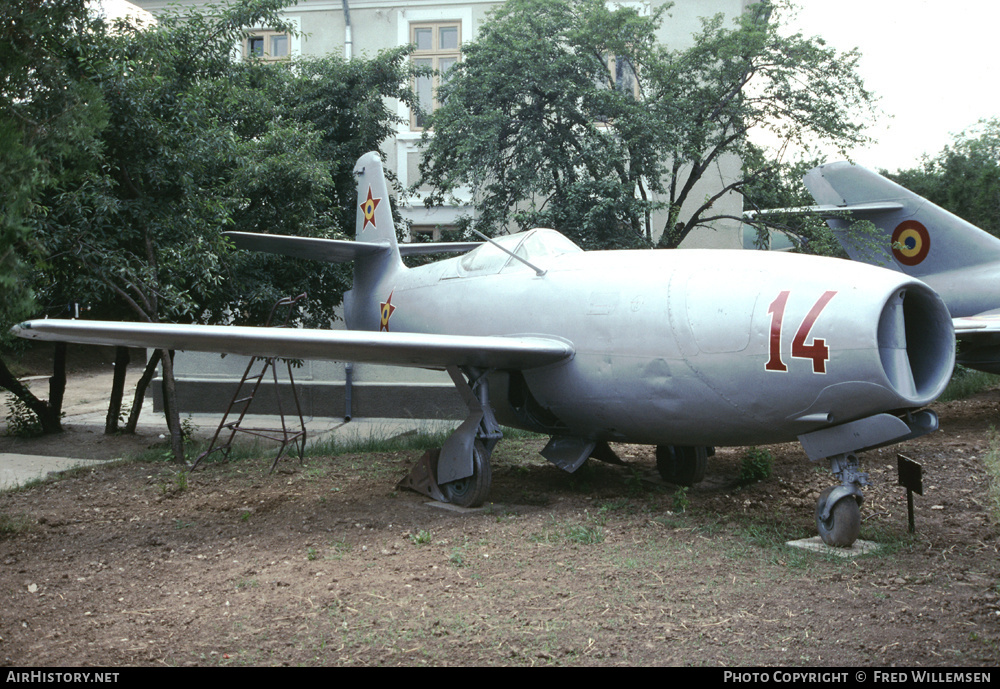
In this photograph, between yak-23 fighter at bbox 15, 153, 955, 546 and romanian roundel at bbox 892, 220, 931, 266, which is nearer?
yak-23 fighter at bbox 15, 153, 955, 546

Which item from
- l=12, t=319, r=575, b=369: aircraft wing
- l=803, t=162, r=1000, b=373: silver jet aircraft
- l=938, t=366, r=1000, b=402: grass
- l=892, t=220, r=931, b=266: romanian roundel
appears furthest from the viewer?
l=938, t=366, r=1000, b=402: grass

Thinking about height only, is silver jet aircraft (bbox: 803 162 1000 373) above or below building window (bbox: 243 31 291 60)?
below

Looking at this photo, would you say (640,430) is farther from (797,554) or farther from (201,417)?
(201,417)

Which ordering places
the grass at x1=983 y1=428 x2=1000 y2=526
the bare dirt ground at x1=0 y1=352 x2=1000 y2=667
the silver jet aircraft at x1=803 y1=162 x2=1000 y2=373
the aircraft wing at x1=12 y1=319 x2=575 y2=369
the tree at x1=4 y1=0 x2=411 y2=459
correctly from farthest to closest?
the silver jet aircraft at x1=803 y1=162 x2=1000 y2=373
the tree at x1=4 y1=0 x2=411 y2=459
the grass at x1=983 y1=428 x2=1000 y2=526
the aircraft wing at x1=12 y1=319 x2=575 y2=369
the bare dirt ground at x1=0 y1=352 x2=1000 y2=667

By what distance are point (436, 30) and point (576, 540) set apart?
1363cm

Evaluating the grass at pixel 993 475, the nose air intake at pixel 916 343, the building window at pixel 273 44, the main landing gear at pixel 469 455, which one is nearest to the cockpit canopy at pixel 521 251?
the main landing gear at pixel 469 455

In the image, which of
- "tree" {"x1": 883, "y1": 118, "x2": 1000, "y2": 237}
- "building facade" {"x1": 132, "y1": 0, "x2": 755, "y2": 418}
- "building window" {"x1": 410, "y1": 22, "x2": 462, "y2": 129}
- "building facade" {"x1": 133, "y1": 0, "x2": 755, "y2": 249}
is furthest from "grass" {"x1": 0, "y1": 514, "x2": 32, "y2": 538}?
"tree" {"x1": 883, "y1": 118, "x2": 1000, "y2": 237}

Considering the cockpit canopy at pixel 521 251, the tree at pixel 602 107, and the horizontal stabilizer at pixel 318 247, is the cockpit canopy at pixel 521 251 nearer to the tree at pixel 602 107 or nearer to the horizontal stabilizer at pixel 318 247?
the horizontal stabilizer at pixel 318 247

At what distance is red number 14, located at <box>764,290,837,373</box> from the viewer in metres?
4.73

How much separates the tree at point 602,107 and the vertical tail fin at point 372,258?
6.45 feet

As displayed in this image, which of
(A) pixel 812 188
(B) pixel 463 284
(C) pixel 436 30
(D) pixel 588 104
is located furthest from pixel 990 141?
(B) pixel 463 284

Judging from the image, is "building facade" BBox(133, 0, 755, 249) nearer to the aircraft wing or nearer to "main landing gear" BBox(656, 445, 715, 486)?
"main landing gear" BBox(656, 445, 715, 486)

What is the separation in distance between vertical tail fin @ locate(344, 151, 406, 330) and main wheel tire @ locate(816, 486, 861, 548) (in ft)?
16.6

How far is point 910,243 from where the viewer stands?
10.9 meters
